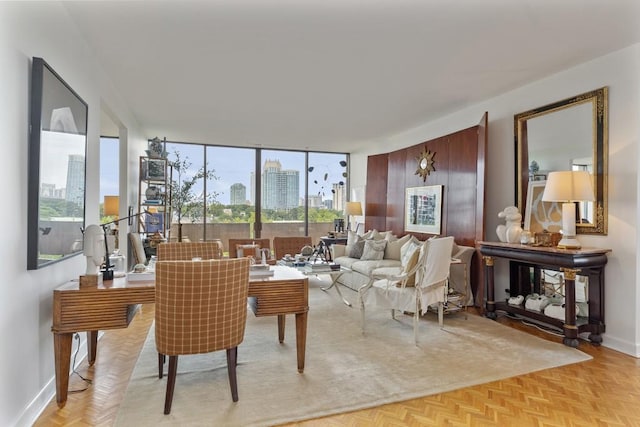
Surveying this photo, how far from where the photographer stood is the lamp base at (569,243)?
3.51 m

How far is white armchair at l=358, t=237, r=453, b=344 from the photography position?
350 centimetres

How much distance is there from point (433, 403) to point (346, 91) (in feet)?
11.9

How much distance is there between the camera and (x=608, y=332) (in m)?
3.47

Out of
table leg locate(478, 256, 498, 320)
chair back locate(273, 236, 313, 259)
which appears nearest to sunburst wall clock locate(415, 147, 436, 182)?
table leg locate(478, 256, 498, 320)

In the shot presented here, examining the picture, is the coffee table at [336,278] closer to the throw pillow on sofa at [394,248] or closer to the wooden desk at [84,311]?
the throw pillow on sofa at [394,248]

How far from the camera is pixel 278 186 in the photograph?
8727 mm

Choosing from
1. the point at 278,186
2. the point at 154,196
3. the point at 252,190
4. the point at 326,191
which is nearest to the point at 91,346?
the point at 154,196

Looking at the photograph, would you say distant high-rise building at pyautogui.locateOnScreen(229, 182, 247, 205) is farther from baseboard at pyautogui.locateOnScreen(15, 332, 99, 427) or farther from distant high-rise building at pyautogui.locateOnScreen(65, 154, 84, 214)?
baseboard at pyautogui.locateOnScreen(15, 332, 99, 427)

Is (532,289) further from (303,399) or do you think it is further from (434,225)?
(303,399)

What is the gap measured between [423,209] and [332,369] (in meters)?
3.93

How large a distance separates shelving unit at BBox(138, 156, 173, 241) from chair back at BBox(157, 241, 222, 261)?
3011 mm

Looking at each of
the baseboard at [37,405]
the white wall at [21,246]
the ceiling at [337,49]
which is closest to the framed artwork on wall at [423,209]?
the ceiling at [337,49]

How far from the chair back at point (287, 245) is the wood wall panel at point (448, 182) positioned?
78.5 inches

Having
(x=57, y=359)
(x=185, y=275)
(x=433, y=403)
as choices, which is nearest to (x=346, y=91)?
(x=185, y=275)
